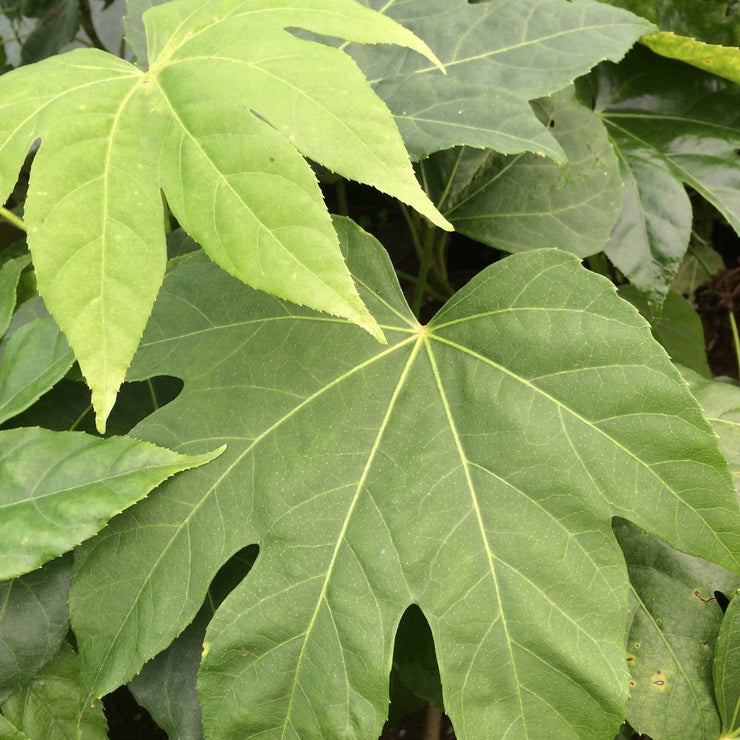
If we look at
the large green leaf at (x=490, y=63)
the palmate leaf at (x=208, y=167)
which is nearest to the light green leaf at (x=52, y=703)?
the palmate leaf at (x=208, y=167)

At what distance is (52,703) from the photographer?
2.40ft

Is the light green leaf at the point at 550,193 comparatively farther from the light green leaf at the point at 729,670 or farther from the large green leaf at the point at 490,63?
the light green leaf at the point at 729,670

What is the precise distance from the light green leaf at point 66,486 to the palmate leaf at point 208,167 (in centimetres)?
11

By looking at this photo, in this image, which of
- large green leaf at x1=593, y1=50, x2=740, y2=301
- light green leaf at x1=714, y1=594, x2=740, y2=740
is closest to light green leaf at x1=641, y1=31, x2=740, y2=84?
large green leaf at x1=593, y1=50, x2=740, y2=301

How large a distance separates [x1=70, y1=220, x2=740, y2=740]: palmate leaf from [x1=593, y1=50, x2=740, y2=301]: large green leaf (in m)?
0.28

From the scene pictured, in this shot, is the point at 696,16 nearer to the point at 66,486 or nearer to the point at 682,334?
the point at 682,334

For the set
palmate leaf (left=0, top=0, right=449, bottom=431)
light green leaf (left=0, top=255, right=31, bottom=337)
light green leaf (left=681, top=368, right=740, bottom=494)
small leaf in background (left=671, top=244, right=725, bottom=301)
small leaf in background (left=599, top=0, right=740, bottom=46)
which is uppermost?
small leaf in background (left=599, top=0, right=740, bottom=46)

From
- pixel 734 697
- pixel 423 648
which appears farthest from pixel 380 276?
pixel 734 697

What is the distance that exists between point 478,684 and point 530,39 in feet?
2.15

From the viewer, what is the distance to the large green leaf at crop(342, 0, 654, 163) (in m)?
0.66

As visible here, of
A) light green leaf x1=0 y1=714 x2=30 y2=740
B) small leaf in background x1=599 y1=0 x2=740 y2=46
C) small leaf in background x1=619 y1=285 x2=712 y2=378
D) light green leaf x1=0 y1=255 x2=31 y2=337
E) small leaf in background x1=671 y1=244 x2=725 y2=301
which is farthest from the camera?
small leaf in background x1=671 y1=244 x2=725 y2=301

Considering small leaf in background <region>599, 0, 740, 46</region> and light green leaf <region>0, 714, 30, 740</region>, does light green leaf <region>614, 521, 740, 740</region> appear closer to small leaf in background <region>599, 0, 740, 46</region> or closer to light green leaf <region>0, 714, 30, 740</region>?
light green leaf <region>0, 714, 30, 740</region>

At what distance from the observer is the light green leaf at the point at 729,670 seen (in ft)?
2.16

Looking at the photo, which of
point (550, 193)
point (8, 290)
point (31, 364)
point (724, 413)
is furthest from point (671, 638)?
point (8, 290)
